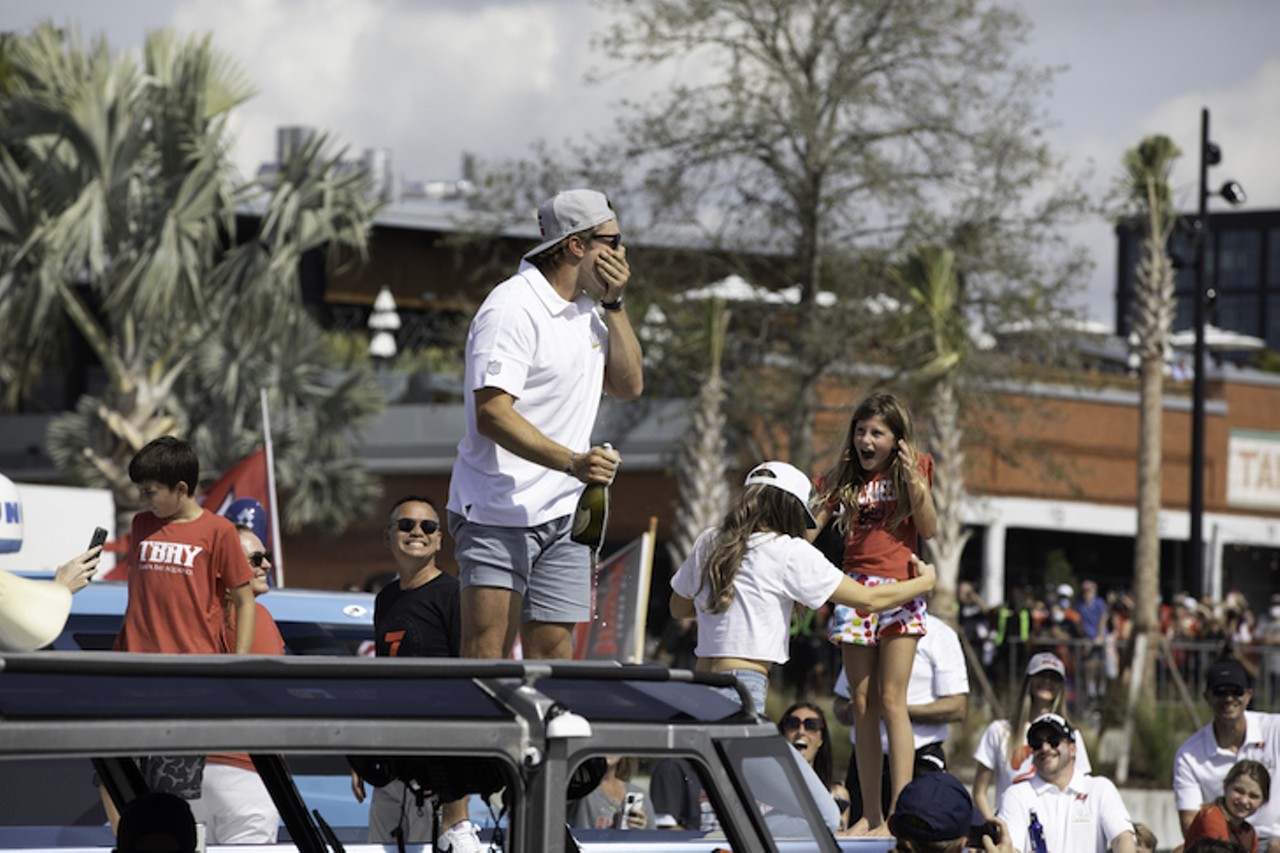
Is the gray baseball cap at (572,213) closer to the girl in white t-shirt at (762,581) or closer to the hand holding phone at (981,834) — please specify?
the girl in white t-shirt at (762,581)

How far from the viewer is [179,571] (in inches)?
251

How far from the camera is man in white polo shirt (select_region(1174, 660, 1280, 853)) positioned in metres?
9.34

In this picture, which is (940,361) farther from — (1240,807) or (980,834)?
(980,834)

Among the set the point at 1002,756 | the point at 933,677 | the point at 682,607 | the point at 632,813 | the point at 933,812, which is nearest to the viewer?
the point at 933,812

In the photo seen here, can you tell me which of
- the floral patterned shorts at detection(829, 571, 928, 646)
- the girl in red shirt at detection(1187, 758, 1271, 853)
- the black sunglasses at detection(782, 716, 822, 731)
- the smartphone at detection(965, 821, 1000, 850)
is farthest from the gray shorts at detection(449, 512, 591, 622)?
the girl in red shirt at detection(1187, 758, 1271, 853)

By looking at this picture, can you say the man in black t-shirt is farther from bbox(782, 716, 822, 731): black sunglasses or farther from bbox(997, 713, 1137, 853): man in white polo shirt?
bbox(997, 713, 1137, 853): man in white polo shirt

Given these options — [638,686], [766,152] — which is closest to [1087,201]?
[766,152]

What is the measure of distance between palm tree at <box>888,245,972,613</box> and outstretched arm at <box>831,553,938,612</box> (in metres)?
15.9

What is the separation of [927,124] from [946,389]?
11.7 feet

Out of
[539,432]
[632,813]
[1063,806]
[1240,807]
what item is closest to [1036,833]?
[1063,806]

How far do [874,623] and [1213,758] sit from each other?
3.60 metres

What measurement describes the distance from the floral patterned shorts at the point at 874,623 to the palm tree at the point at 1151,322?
614 inches

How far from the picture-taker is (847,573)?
682 centimetres

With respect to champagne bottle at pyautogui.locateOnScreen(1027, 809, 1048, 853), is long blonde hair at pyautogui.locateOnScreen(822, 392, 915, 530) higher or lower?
higher
